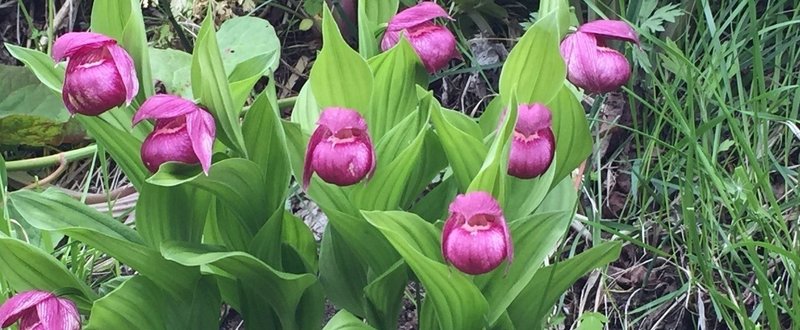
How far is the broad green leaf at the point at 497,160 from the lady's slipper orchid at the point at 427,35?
0.19 metres

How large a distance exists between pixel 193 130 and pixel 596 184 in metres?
0.95

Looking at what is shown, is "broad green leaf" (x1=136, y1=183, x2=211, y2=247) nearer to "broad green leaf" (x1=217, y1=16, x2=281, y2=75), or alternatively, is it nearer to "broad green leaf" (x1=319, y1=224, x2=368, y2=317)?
"broad green leaf" (x1=319, y1=224, x2=368, y2=317)

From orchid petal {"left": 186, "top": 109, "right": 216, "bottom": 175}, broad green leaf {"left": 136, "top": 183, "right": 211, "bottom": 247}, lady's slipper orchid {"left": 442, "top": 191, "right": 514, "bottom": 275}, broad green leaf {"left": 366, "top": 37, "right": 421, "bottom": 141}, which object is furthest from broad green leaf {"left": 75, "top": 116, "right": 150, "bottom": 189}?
lady's slipper orchid {"left": 442, "top": 191, "right": 514, "bottom": 275}

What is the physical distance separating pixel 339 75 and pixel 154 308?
0.35 metres

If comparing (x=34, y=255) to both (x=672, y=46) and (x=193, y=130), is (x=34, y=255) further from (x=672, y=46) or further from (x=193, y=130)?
(x=672, y=46)

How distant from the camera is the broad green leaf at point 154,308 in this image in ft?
3.12

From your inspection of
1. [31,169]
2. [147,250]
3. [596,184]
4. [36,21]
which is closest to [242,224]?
[147,250]

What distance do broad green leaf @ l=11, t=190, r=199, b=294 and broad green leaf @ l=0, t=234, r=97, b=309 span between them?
0.11 feet

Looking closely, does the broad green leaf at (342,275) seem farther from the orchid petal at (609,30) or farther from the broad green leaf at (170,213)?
the orchid petal at (609,30)

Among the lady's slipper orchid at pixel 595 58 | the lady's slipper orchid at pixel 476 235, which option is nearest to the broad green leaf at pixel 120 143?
the lady's slipper orchid at pixel 476 235

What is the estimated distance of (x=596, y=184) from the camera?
1.60 metres

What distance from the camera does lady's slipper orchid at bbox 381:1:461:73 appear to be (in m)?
0.98

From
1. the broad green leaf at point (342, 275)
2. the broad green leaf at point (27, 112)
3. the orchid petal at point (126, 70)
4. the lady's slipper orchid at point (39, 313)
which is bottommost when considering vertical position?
the broad green leaf at point (27, 112)

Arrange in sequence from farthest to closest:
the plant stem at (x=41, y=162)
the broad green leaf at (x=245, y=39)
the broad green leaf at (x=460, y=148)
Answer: the plant stem at (x=41, y=162), the broad green leaf at (x=245, y=39), the broad green leaf at (x=460, y=148)
